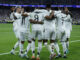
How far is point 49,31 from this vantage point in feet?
29.0

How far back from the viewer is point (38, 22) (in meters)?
8.77

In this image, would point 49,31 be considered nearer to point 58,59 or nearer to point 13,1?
point 58,59

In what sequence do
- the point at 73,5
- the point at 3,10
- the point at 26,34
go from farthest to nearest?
1. the point at 3,10
2. the point at 73,5
3. the point at 26,34

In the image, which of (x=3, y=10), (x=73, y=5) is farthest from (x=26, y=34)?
(x=3, y=10)

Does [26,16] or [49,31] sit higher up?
[26,16]

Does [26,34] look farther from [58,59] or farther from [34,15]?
[58,59]

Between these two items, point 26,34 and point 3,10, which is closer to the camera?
point 26,34

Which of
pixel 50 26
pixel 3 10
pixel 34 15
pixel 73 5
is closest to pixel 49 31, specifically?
pixel 50 26

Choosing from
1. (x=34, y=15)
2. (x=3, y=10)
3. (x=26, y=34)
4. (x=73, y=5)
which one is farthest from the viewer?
(x=3, y=10)

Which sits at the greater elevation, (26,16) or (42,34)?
(26,16)

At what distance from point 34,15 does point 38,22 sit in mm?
322

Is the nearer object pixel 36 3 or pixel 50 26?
pixel 50 26

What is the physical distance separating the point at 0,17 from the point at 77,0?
72.1ft

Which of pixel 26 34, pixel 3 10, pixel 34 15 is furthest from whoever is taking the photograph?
pixel 3 10
